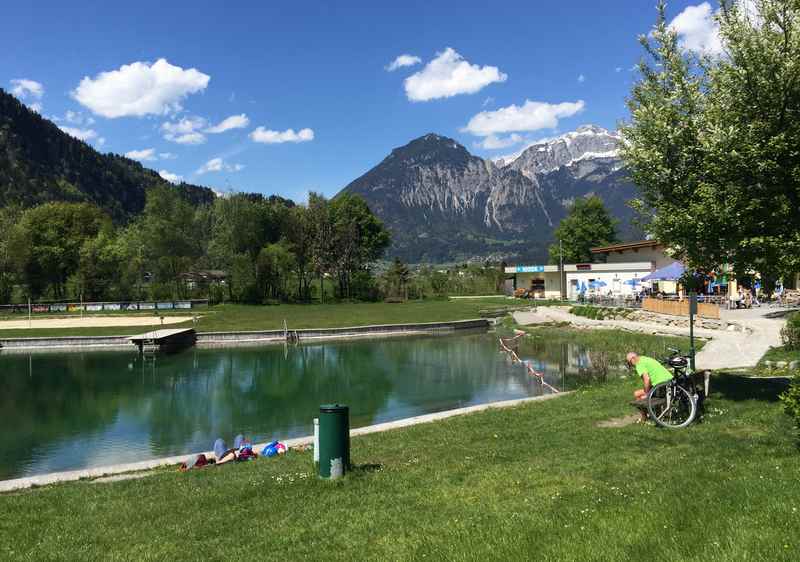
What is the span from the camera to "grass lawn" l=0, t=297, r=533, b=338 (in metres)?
44.9

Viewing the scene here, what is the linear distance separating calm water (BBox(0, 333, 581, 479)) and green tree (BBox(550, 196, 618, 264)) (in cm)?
4257

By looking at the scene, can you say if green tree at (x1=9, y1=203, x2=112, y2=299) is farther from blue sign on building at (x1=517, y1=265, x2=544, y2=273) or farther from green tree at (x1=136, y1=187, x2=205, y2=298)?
blue sign on building at (x1=517, y1=265, x2=544, y2=273)

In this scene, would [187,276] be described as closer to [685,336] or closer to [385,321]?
[385,321]

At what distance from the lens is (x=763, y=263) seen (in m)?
9.87

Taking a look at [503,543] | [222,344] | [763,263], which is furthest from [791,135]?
[222,344]

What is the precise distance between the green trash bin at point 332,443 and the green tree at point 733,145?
7313 millimetres

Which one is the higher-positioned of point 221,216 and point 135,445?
point 221,216

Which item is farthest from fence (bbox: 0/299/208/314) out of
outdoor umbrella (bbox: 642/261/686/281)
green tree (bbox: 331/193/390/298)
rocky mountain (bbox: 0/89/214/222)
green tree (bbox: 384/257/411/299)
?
rocky mountain (bbox: 0/89/214/222)

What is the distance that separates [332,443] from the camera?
795 cm

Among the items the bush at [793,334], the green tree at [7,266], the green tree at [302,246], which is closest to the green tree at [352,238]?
the green tree at [302,246]

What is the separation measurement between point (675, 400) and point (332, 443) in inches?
235

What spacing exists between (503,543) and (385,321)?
4350cm

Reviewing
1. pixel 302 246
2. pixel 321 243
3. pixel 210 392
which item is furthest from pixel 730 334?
pixel 302 246

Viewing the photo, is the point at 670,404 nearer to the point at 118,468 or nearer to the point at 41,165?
the point at 118,468
